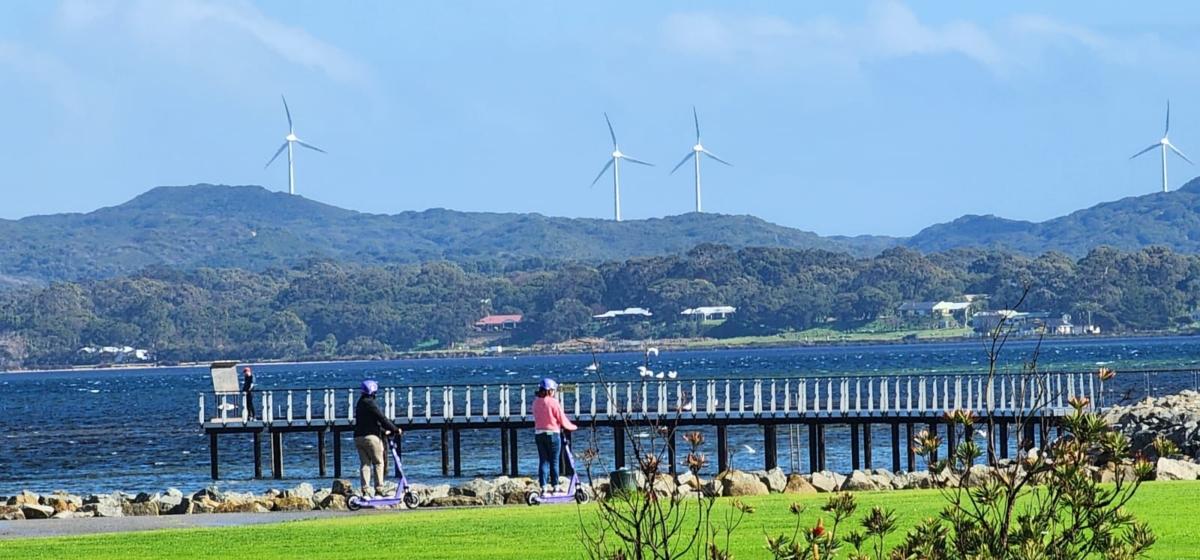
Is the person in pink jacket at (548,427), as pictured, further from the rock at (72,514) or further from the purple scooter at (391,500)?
the rock at (72,514)

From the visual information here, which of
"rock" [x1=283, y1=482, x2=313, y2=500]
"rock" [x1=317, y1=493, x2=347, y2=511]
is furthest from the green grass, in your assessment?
"rock" [x1=283, y1=482, x2=313, y2=500]

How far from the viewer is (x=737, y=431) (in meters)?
83.6

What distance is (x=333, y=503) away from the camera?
99.2ft

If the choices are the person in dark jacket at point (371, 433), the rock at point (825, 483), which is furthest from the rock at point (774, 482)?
the person in dark jacket at point (371, 433)

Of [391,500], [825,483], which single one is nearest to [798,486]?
[825,483]

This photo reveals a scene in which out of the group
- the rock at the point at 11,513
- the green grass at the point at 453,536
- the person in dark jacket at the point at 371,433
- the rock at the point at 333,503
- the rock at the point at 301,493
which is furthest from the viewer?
the rock at the point at 301,493

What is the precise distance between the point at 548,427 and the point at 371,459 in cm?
238

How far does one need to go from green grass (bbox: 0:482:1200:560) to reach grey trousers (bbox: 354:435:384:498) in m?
2.56

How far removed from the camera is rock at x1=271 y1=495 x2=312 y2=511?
31.4 meters

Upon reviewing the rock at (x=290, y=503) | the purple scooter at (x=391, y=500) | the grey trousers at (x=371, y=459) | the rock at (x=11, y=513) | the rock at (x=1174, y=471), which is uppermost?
the grey trousers at (x=371, y=459)

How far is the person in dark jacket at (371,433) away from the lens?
28.6 meters

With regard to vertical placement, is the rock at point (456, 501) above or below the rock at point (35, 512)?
above

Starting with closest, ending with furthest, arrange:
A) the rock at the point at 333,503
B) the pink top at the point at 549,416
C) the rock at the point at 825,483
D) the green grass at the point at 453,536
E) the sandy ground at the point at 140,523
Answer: the green grass at the point at 453,536, the sandy ground at the point at 140,523, the pink top at the point at 549,416, the rock at the point at 333,503, the rock at the point at 825,483

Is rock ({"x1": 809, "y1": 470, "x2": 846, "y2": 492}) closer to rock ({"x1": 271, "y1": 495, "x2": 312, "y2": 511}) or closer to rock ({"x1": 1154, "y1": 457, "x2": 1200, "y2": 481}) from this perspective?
rock ({"x1": 1154, "y1": 457, "x2": 1200, "y2": 481})
